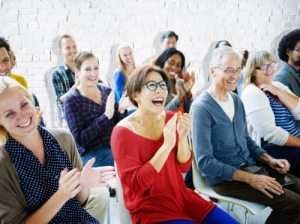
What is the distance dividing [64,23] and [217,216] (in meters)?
3.10

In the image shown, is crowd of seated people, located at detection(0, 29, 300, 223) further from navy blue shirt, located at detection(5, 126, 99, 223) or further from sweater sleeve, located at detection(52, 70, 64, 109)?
sweater sleeve, located at detection(52, 70, 64, 109)

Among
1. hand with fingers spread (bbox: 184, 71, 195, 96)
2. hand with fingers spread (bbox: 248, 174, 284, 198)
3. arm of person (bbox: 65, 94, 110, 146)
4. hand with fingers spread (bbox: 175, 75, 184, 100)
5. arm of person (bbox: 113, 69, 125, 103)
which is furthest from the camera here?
arm of person (bbox: 113, 69, 125, 103)

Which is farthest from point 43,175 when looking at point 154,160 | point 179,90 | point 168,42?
point 168,42

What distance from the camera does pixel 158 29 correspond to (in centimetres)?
383

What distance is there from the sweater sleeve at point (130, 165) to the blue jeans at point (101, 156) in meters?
0.75

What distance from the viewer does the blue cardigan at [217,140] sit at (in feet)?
5.79

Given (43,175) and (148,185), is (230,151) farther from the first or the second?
(43,175)

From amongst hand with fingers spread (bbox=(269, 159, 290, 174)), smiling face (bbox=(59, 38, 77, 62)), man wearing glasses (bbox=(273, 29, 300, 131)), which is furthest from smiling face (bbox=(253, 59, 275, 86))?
smiling face (bbox=(59, 38, 77, 62))

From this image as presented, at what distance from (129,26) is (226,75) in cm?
219

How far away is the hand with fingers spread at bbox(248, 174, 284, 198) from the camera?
1709 millimetres

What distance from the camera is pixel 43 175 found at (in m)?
1.30

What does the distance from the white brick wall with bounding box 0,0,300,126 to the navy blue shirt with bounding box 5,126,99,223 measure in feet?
8.59

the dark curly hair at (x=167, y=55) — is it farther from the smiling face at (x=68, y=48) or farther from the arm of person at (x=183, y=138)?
the arm of person at (x=183, y=138)

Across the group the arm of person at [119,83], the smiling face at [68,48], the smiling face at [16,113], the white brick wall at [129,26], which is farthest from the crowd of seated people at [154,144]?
the white brick wall at [129,26]
